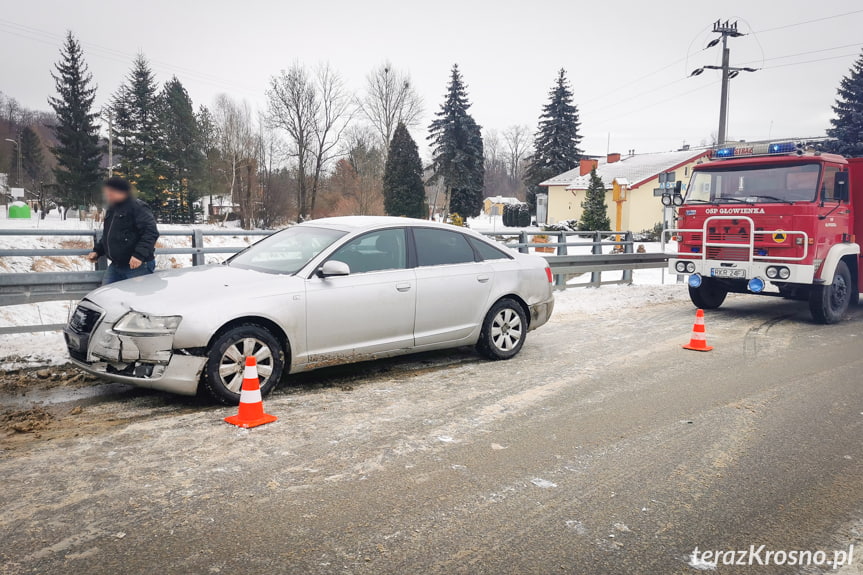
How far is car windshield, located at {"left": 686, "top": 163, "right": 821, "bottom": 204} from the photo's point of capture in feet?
31.3

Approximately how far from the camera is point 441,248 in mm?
6824

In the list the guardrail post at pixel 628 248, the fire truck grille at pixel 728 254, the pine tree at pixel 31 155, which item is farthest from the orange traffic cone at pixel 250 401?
the pine tree at pixel 31 155

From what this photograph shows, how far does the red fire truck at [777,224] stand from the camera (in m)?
9.41

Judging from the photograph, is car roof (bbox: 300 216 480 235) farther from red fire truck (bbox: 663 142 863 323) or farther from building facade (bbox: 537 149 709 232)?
building facade (bbox: 537 149 709 232)

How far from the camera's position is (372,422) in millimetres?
4961

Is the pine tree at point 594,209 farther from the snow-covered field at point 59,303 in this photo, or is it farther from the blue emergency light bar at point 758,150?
the blue emergency light bar at point 758,150

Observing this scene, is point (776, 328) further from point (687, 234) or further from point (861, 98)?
point (861, 98)

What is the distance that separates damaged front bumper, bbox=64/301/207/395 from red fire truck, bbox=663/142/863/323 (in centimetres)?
831

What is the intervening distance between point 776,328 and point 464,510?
Answer: 8.04m

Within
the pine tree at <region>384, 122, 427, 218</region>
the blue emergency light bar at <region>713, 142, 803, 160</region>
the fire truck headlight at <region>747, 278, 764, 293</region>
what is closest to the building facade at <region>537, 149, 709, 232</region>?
the pine tree at <region>384, 122, 427, 218</region>

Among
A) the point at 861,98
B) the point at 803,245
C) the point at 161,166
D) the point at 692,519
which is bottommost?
the point at 692,519

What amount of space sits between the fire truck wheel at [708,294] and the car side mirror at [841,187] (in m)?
2.26

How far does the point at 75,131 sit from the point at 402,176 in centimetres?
2765

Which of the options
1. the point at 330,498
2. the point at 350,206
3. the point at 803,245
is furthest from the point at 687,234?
the point at 350,206
